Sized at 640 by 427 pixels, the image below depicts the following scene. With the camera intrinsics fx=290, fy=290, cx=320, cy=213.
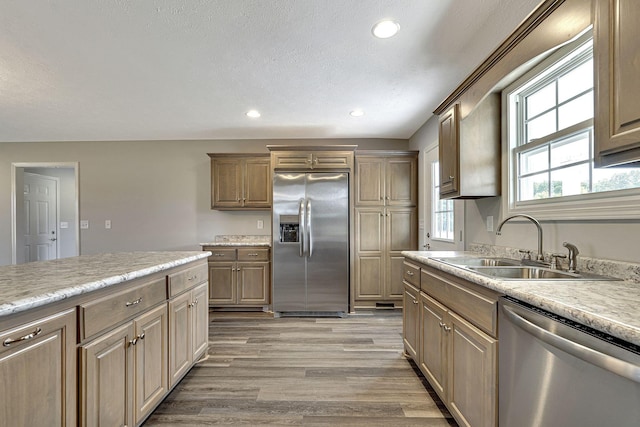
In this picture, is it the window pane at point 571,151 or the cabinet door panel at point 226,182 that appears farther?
the cabinet door panel at point 226,182

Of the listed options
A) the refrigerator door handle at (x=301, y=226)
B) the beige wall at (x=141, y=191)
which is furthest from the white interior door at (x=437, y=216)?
the refrigerator door handle at (x=301, y=226)

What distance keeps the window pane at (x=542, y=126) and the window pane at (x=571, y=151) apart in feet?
A: 0.37

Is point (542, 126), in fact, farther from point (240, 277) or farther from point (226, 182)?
point (226, 182)

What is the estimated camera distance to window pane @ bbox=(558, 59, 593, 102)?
1563 millimetres

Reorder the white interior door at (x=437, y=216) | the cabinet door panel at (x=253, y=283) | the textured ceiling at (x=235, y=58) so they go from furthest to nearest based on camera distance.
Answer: the cabinet door panel at (x=253, y=283) → the white interior door at (x=437, y=216) → the textured ceiling at (x=235, y=58)

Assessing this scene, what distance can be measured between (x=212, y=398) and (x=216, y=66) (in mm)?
2447

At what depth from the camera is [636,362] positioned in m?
0.70

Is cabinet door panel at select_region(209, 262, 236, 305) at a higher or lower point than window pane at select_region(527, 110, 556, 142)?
lower

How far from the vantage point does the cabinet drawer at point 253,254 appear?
3.77 meters

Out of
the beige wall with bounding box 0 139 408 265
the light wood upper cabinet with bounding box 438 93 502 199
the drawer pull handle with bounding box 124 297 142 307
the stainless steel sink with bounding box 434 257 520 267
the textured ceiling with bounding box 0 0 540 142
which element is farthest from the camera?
the beige wall with bounding box 0 139 408 265

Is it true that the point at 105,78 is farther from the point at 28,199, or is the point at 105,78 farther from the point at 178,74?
the point at 28,199

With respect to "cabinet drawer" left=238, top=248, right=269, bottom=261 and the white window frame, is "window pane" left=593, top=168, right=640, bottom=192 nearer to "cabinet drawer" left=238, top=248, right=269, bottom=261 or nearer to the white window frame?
the white window frame

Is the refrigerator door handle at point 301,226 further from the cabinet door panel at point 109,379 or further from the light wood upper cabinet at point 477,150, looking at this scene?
the cabinet door panel at point 109,379

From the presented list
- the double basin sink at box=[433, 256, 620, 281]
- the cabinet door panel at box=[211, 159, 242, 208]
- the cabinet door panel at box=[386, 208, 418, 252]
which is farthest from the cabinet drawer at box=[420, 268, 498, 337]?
the cabinet door panel at box=[211, 159, 242, 208]
